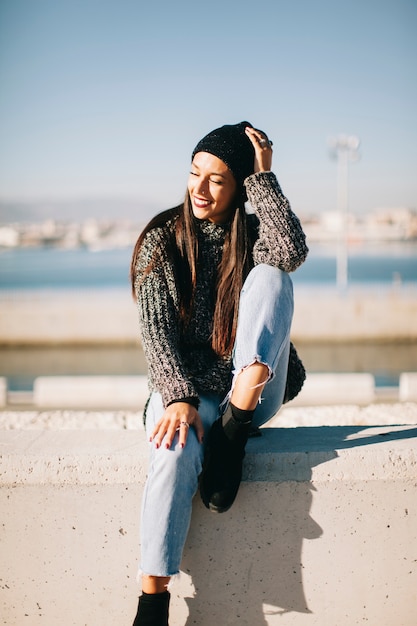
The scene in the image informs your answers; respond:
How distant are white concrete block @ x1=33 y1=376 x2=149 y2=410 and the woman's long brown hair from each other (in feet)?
15.4

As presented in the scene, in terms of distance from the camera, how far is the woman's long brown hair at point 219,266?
171cm

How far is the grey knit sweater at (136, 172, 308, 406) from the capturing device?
1.57 meters

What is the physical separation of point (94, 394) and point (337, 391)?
108 inches

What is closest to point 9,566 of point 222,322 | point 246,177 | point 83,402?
point 222,322

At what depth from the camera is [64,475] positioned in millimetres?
1476

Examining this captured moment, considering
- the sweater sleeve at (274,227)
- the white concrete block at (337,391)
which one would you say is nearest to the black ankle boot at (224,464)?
the sweater sleeve at (274,227)

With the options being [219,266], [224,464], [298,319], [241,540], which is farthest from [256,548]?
[298,319]

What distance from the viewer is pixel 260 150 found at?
1768 mm

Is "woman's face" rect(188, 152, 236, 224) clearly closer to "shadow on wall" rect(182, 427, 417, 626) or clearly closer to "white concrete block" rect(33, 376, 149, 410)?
"shadow on wall" rect(182, 427, 417, 626)

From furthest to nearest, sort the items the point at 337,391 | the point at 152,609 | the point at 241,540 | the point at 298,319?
1. the point at 298,319
2. the point at 337,391
3. the point at 241,540
4. the point at 152,609

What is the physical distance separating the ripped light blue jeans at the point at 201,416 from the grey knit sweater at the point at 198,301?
7 cm

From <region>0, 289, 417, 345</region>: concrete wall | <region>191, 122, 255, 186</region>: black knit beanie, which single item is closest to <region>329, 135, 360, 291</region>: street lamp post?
<region>0, 289, 417, 345</region>: concrete wall

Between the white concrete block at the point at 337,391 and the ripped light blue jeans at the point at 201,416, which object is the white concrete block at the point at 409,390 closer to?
the white concrete block at the point at 337,391

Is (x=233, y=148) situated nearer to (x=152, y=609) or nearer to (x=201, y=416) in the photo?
(x=201, y=416)
